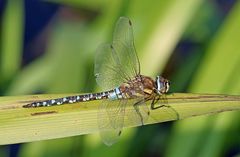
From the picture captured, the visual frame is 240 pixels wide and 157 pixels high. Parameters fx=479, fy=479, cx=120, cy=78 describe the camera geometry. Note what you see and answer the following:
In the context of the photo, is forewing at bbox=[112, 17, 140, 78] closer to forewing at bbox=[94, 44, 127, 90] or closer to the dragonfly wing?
forewing at bbox=[94, 44, 127, 90]

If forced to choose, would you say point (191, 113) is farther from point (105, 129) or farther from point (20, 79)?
point (20, 79)

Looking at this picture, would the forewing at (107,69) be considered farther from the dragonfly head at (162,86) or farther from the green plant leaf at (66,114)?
the green plant leaf at (66,114)

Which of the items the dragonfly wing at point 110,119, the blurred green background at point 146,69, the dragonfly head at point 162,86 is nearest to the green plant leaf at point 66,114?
the dragonfly wing at point 110,119

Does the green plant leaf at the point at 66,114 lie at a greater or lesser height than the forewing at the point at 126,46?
lesser

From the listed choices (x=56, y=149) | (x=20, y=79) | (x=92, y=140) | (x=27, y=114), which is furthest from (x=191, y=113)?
(x=20, y=79)

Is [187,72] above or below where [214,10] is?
below

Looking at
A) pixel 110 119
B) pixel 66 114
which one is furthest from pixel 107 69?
pixel 66 114

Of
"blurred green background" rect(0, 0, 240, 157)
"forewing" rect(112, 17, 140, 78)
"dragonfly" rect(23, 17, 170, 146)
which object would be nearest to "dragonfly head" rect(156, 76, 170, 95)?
"dragonfly" rect(23, 17, 170, 146)
